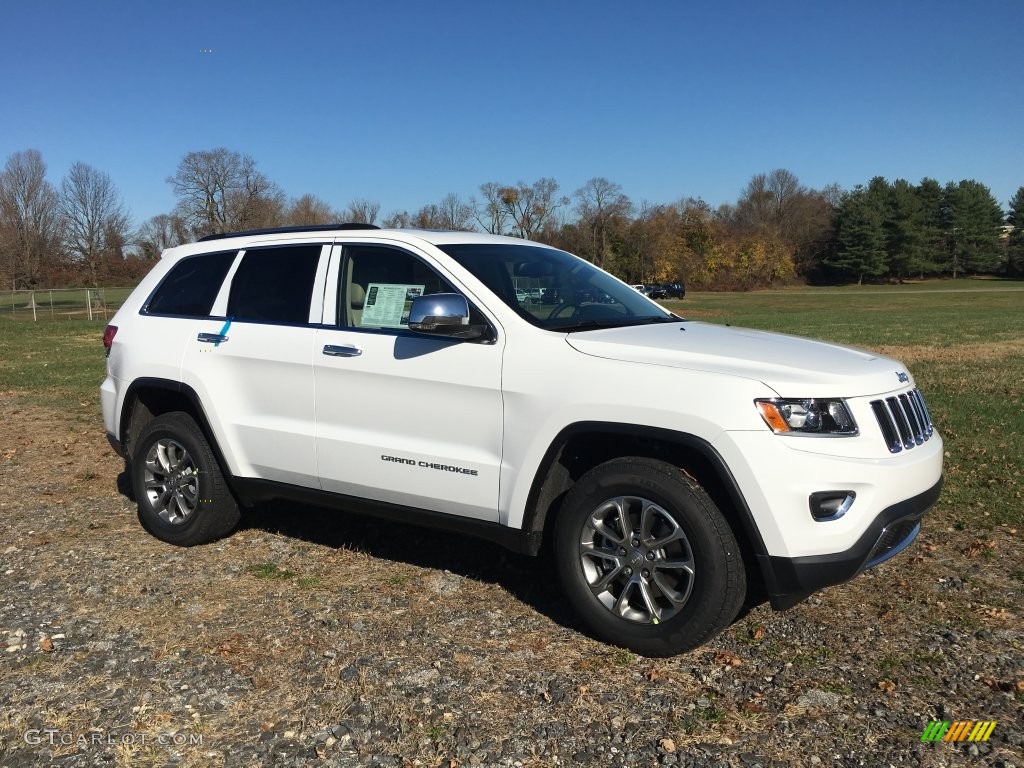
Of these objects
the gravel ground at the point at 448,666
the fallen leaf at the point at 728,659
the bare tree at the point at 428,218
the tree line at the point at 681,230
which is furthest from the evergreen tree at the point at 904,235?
the fallen leaf at the point at 728,659

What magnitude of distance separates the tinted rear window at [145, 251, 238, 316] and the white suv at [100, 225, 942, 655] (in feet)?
0.05

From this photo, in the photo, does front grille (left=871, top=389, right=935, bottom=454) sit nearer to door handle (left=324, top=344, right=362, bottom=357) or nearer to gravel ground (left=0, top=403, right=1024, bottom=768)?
gravel ground (left=0, top=403, right=1024, bottom=768)

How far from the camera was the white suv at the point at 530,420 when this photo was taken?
3598mm

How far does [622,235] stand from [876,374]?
8194 cm

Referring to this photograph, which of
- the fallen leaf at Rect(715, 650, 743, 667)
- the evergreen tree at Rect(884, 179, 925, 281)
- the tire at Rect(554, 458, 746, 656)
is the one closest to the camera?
the tire at Rect(554, 458, 746, 656)

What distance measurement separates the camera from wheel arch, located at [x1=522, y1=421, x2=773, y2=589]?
3.63 m

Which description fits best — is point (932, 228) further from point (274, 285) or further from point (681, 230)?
point (274, 285)

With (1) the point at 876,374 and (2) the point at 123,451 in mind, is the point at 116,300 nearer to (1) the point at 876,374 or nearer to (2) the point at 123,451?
(2) the point at 123,451

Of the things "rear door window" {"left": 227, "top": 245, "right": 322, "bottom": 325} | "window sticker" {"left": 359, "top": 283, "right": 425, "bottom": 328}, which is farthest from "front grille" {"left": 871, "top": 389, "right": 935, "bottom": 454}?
"rear door window" {"left": 227, "top": 245, "right": 322, "bottom": 325}

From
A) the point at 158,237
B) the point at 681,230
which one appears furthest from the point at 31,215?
the point at 681,230

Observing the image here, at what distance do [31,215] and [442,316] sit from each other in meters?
79.6

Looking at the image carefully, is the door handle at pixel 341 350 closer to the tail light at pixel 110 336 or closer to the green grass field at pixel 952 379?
the tail light at pixel 110 336

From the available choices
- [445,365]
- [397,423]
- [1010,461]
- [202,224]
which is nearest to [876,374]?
[445,365]

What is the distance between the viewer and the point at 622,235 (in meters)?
84.1
